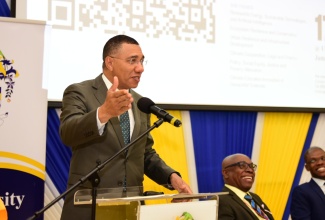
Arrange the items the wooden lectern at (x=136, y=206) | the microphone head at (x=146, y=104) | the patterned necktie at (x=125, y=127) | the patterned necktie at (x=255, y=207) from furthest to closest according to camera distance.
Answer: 1. the patterned necktie at (x=255, y=207)
2. the patterned necktie at (x=125, y=127)
3. the microphone head at (x=146, y=104)
4. the wooden lectern at (x=136, y=206)

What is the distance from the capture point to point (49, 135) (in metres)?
4.11

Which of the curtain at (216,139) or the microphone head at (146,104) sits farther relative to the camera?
the curtain at (216,139)

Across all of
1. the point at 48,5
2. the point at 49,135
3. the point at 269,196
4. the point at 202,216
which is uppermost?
the point at 48,5

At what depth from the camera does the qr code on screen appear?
4.10 metres

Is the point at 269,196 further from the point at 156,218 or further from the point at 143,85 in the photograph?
the point at 156,218

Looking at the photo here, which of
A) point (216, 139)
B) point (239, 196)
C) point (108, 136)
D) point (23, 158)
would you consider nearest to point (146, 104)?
point (108, 136)

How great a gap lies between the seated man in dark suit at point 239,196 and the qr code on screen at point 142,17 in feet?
4.18

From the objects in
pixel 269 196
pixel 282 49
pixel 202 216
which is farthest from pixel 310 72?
pixel 202 216

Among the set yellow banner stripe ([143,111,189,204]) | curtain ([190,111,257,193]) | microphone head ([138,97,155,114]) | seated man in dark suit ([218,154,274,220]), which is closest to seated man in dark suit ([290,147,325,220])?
seated man in dark suit ([218,154,274,220])

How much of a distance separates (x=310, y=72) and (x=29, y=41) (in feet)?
9.39

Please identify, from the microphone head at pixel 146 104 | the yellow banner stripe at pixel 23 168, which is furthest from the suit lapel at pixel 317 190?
the microphone head at pixel 146 104

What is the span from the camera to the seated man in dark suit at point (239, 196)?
11.4 ft

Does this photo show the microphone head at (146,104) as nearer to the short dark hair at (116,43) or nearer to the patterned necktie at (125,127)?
the patterned necktie at (125,127)

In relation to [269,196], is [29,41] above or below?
above
